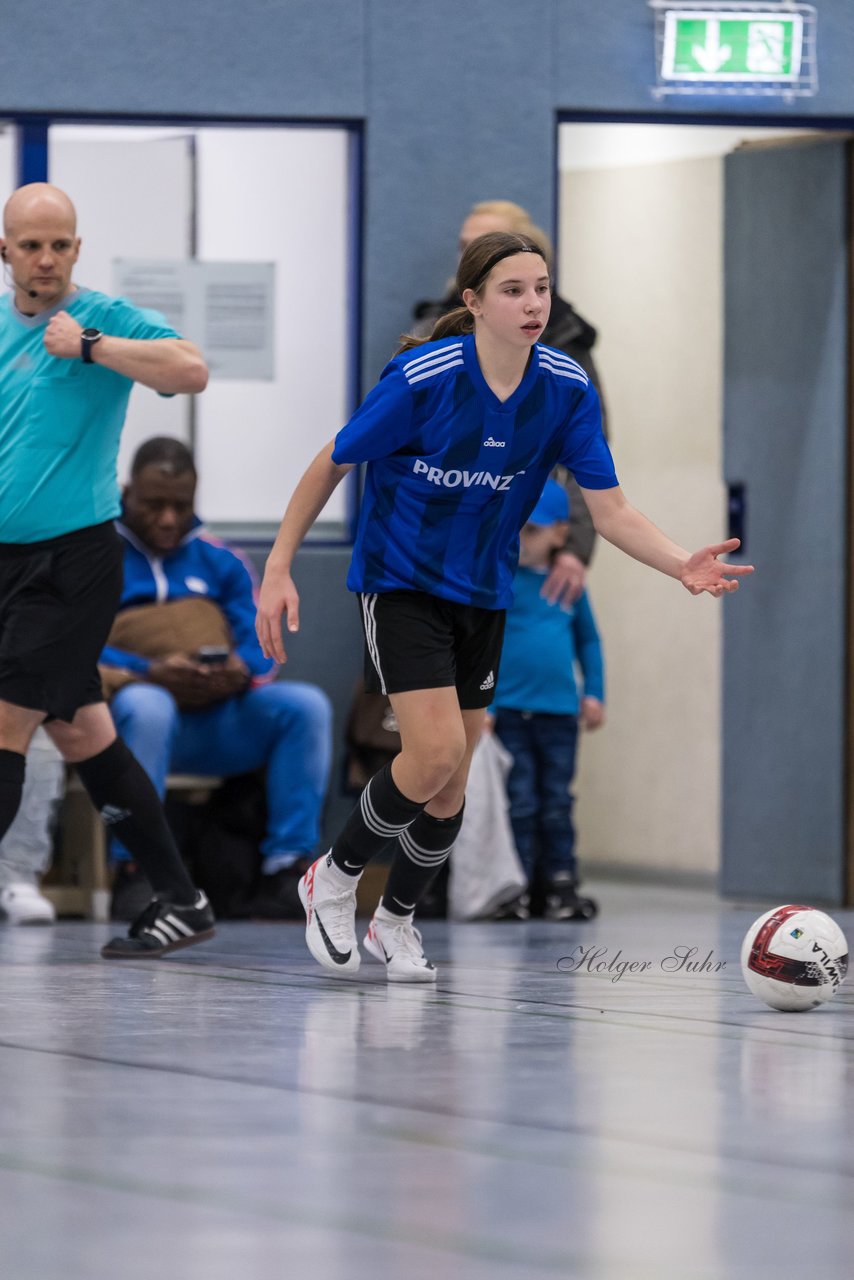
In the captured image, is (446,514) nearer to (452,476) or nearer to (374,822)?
(452,476)

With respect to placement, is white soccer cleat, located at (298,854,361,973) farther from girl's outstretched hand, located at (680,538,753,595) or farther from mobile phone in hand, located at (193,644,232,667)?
mobile phone in hand, located at (193,644,232,667)

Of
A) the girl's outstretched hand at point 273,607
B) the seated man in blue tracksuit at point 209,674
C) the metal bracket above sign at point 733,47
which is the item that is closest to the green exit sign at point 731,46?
the metal bracket above sign at point 733,47

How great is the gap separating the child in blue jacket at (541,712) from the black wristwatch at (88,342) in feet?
9.60

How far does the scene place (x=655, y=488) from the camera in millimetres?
10414

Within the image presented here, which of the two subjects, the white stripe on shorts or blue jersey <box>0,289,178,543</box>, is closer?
the white stripe on shorts

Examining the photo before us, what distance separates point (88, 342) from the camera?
530 cm

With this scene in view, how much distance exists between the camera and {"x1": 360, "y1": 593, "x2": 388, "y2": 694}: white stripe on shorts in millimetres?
5180

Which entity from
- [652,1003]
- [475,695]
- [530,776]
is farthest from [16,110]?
[652,1003]

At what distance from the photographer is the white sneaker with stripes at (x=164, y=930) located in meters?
5.79

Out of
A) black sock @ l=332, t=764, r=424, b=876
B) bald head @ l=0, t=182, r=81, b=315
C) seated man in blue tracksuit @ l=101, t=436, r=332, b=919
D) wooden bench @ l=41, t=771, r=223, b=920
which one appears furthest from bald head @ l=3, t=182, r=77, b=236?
wooden bench @ l=41, t=771, r=223, b=920

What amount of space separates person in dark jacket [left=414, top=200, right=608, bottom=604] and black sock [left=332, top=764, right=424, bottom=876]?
2766mm

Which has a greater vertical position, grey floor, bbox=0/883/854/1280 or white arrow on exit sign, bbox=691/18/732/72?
white arrow on exit sign, bbox=691/18/732/72

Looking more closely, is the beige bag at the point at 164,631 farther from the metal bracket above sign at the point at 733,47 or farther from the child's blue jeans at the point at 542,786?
the metal bracket above sign at the point at 733,47

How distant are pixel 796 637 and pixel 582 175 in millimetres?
2794
